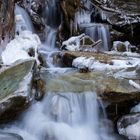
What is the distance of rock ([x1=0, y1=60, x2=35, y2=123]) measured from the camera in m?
5.54

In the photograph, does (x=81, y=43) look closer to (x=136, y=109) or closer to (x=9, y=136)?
(x=136, y=109)

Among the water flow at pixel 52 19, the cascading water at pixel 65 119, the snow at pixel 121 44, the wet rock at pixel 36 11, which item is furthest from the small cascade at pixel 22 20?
the cascading water at pixel 65 119

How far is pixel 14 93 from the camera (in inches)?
219

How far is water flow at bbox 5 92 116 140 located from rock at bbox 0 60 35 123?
27cm

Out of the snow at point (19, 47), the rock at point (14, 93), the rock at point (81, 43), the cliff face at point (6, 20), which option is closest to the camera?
the rock at point (14, 93)

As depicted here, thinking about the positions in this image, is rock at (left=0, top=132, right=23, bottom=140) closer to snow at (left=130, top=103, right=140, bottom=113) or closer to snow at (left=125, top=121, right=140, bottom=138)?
snow at (left=125, top=121, right=140, bottom=138)

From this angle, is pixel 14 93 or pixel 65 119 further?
pixel 65 119

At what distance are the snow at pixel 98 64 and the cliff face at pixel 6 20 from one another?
168 centimetres

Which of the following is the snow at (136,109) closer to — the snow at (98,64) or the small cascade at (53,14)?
A: the snow at (98,64)

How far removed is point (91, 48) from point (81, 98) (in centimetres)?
452

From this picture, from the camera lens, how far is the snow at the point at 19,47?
7.67 metres

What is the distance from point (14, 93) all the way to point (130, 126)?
1945 mm

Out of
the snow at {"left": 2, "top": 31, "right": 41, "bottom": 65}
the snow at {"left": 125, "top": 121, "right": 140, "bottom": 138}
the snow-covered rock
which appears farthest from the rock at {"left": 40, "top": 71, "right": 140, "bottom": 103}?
the snow-covered rock

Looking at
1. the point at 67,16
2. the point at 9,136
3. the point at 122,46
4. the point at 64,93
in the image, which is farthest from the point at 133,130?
the point at 67,16
